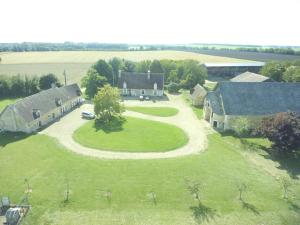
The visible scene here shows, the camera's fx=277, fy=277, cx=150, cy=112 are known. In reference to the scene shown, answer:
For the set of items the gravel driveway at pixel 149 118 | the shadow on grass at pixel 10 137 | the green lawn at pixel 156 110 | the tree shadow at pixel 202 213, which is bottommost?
the tree shadow at pixel 202 213

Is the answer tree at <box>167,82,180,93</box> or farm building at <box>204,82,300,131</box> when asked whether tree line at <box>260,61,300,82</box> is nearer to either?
tree at <box>167,82,180,93</box>

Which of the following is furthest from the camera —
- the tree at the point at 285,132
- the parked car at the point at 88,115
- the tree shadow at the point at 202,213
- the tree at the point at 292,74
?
the tree at the point at 292,74

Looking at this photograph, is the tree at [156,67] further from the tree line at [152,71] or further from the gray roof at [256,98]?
the gray roof at [256,98]

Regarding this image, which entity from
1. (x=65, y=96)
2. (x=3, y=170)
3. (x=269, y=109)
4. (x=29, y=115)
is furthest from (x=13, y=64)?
(x=269, y=109)

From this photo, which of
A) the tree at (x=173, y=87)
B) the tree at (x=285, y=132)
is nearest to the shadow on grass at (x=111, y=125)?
the tree at (x=285, y=132)

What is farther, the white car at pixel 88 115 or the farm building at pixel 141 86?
the farm building at pixel 141 86
